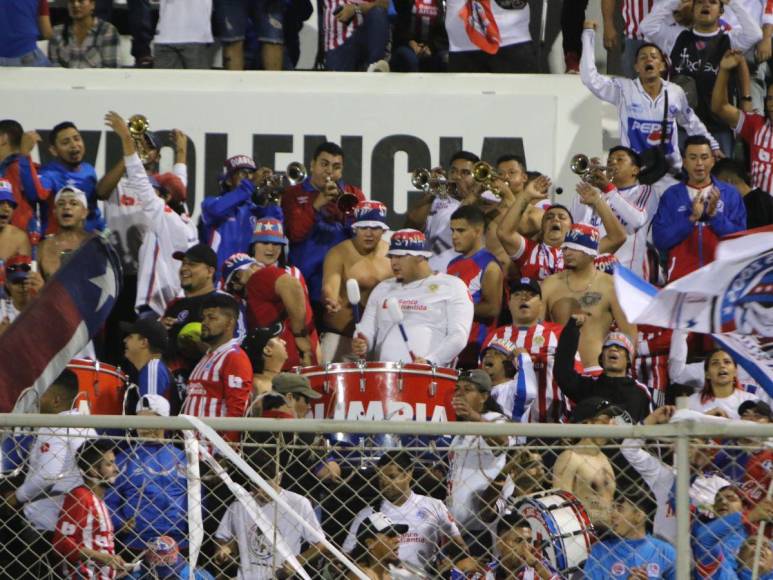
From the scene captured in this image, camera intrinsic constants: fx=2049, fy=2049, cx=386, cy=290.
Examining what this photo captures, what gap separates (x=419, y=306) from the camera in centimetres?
1228

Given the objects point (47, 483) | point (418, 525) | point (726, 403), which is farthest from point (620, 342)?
point (47, 483)

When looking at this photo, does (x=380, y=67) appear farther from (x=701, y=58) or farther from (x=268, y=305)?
(x=268, y=305)

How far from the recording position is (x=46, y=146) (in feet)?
50.2

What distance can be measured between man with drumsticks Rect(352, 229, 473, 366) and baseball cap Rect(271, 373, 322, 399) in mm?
1363

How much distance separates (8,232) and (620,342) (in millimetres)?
4096

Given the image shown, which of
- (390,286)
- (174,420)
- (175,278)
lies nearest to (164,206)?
(175,278)

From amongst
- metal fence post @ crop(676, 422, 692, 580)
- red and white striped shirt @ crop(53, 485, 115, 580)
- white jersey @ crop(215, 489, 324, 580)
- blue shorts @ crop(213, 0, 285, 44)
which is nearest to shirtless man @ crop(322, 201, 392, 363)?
blue shorts @ crop(213, 0, 285, 44)

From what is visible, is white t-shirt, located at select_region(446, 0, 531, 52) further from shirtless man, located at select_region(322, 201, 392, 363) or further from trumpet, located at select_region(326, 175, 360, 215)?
shirtless man, located at select_region(322, 201, 392, 363)

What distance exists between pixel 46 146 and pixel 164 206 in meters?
2.14

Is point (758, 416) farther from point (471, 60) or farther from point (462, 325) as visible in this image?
point (471, 60)

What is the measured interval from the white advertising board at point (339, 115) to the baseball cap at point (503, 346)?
342cm

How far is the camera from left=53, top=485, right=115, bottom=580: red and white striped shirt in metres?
7.79

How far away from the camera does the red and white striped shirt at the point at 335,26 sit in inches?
612

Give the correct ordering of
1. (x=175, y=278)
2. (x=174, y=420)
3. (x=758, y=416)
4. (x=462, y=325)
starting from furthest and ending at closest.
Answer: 1. (x=175, y=278)
2. (x=462, y=325)
3. (x=758, y=416)
4. (x=174, y=420)
